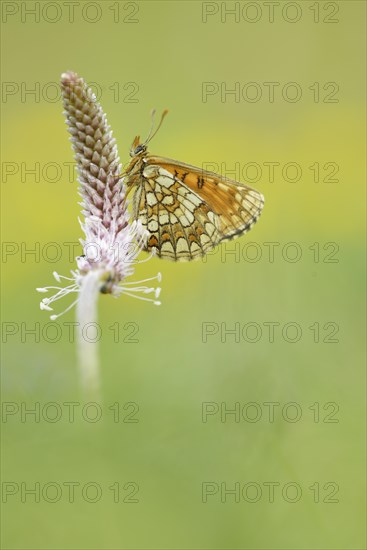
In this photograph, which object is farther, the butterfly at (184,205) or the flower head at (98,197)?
the butterfly at (184,205)

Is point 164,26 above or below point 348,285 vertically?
above

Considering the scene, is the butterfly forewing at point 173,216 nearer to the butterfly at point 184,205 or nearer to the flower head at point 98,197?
the butterfly at point 184,205

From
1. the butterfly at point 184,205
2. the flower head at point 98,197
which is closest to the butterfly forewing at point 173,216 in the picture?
the butterfly at point 184,205

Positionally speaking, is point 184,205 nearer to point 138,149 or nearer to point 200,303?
point 138,149

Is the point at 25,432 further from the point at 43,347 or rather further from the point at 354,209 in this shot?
the point at 354,209

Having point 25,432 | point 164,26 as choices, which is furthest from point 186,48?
point 25,432

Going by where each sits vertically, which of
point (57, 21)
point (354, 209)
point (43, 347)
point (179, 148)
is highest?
point (57, 21)

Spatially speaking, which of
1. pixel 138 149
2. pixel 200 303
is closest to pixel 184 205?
pixel 138 149
